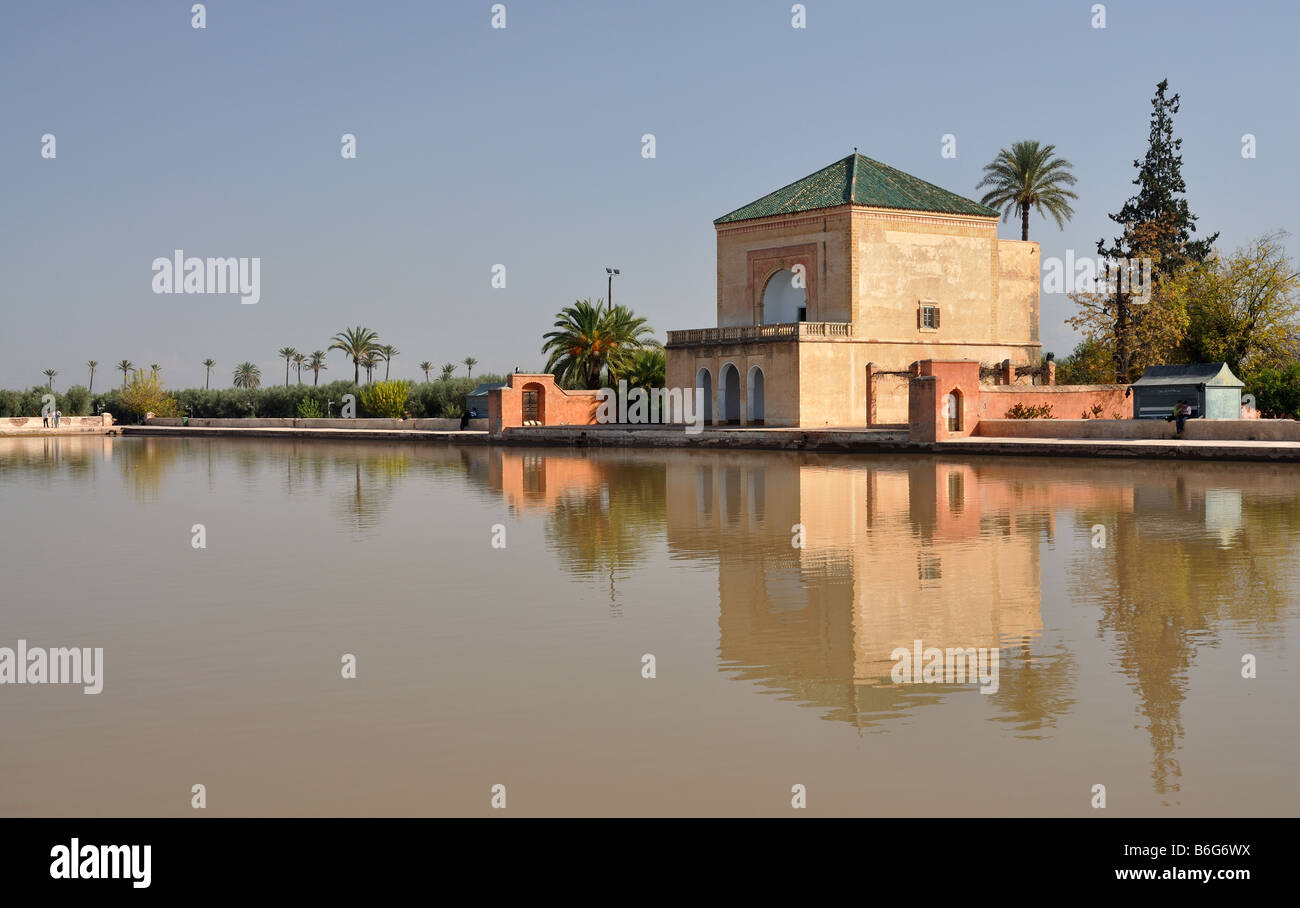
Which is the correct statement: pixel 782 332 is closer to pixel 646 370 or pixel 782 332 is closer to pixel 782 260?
pixel 782 260

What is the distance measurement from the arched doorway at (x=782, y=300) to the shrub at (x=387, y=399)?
994 inches

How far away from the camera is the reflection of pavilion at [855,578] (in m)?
7.81

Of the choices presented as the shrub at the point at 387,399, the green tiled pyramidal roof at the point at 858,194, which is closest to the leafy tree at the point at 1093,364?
the green tiled pyramidal roof at the point at 858,194

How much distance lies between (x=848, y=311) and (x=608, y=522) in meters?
23.9

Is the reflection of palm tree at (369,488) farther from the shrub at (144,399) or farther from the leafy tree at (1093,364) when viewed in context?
the shrub at (144,399)

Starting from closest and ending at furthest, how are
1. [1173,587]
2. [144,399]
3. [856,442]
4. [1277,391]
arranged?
[1173,587], [856,442], [1277,391], [144,399]

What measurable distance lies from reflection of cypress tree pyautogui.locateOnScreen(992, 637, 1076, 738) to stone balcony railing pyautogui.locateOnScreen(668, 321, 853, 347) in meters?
30.0

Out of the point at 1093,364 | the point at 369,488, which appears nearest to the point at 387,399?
the point at 1093,364

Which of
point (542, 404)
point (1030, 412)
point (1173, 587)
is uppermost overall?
point (542, 404)

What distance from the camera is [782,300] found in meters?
42.4
